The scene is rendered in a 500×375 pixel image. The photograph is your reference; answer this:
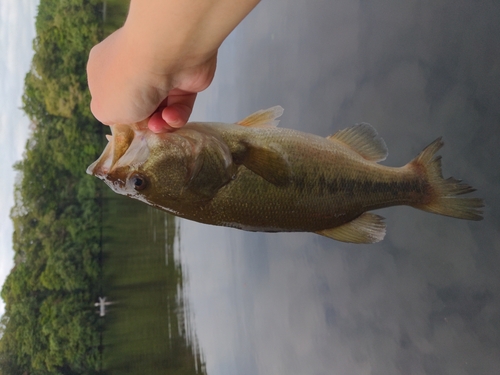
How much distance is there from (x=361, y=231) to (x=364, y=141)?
478mm

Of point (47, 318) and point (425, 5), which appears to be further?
point (47, 318)

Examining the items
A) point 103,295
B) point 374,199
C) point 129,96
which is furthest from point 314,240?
point 103,295

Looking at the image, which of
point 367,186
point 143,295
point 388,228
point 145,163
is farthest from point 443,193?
point 143,295

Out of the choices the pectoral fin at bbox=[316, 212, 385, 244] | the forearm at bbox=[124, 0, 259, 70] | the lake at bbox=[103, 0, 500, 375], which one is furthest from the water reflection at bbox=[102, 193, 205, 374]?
the forearm at bbox=[124, 0, 259, 70]

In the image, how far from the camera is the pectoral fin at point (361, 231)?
5.71 feet

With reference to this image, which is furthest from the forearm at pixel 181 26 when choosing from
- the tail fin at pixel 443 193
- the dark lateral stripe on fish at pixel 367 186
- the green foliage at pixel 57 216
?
the green foliage at pixel 57 216

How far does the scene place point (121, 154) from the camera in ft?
4.89

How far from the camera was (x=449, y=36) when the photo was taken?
2.53m

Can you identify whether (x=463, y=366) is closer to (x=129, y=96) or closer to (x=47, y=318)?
(x=129, y=96)

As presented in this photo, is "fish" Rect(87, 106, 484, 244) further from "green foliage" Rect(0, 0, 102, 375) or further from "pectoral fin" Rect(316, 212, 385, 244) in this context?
"green foliage" Rect(0, 0, 102, 375)

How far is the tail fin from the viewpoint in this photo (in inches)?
70.9

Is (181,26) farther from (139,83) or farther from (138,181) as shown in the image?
(138,181)

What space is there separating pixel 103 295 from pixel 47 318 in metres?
1.32

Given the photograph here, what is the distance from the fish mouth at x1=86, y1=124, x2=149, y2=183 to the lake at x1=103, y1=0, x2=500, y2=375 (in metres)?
2.08
